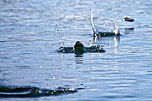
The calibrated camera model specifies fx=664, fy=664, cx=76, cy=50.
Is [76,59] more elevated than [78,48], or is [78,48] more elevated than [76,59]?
[78,48]

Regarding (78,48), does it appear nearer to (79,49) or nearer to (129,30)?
(79,49)

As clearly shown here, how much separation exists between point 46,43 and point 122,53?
4.68 m

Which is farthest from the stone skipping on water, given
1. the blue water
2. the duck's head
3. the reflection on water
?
the reflection on water

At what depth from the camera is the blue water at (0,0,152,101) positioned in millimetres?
17734

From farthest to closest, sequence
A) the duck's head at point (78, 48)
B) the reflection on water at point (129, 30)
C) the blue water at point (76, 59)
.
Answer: the reflection on water at point (129, 30) < the duck's head at point (78, 48) < the blue water at point (76, 59)

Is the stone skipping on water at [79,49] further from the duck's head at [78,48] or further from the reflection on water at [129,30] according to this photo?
the reflection on water at [129,30]

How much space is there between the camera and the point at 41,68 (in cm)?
2152

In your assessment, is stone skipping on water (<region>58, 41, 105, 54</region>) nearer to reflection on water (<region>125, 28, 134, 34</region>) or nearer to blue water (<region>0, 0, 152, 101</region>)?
blue water (<region>0, 0, 152, 101</region>)

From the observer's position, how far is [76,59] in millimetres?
23547

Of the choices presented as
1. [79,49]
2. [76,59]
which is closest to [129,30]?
[79,49]

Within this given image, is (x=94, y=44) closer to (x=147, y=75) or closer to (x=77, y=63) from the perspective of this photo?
(x=77, y=63)

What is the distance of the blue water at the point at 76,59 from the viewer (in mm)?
17734

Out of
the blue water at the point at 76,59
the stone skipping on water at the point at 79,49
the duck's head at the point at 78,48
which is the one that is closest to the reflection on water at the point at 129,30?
the blue water at the point at 76,59

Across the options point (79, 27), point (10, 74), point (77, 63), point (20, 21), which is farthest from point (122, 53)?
point (20, 21)
